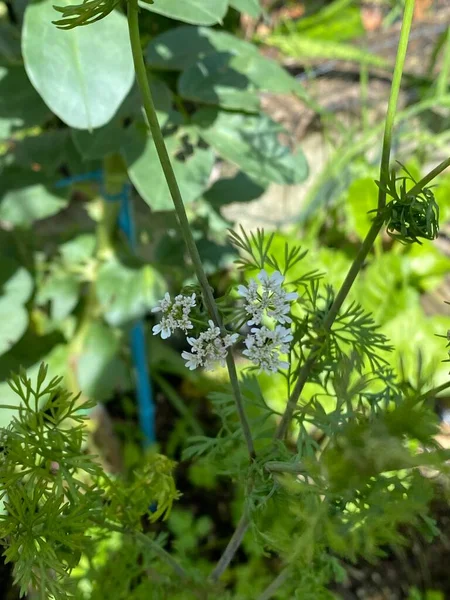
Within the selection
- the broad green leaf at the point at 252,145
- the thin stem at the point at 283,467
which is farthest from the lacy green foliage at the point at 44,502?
the broad green leaf at the point at 252,145

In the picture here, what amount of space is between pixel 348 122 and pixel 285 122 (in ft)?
0.58

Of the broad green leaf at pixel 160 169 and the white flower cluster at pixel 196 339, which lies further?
the broad green leaf at pixel 160 169

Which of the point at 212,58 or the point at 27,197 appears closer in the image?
the point at 212,58

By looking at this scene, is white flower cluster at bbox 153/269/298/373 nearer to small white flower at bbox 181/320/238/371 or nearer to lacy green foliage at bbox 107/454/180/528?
small white flower at bbox 181/320/238/371

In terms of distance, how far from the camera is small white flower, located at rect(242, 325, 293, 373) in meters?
0.27

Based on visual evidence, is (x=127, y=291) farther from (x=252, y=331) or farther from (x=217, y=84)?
(x=252, y=331)

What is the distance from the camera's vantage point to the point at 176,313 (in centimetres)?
28

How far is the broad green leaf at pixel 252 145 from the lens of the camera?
633mm

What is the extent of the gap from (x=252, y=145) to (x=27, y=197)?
30 centimetres

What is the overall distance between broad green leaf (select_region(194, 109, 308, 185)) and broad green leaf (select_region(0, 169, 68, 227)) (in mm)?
230

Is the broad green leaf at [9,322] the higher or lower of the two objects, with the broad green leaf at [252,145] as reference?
lower

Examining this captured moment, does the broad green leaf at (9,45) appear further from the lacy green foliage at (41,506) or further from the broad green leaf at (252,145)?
the lacy green foliage at (41,506)

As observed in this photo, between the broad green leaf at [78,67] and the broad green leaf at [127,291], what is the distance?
29 cm

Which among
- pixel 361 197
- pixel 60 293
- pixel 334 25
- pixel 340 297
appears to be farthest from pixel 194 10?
pixel 334 25
